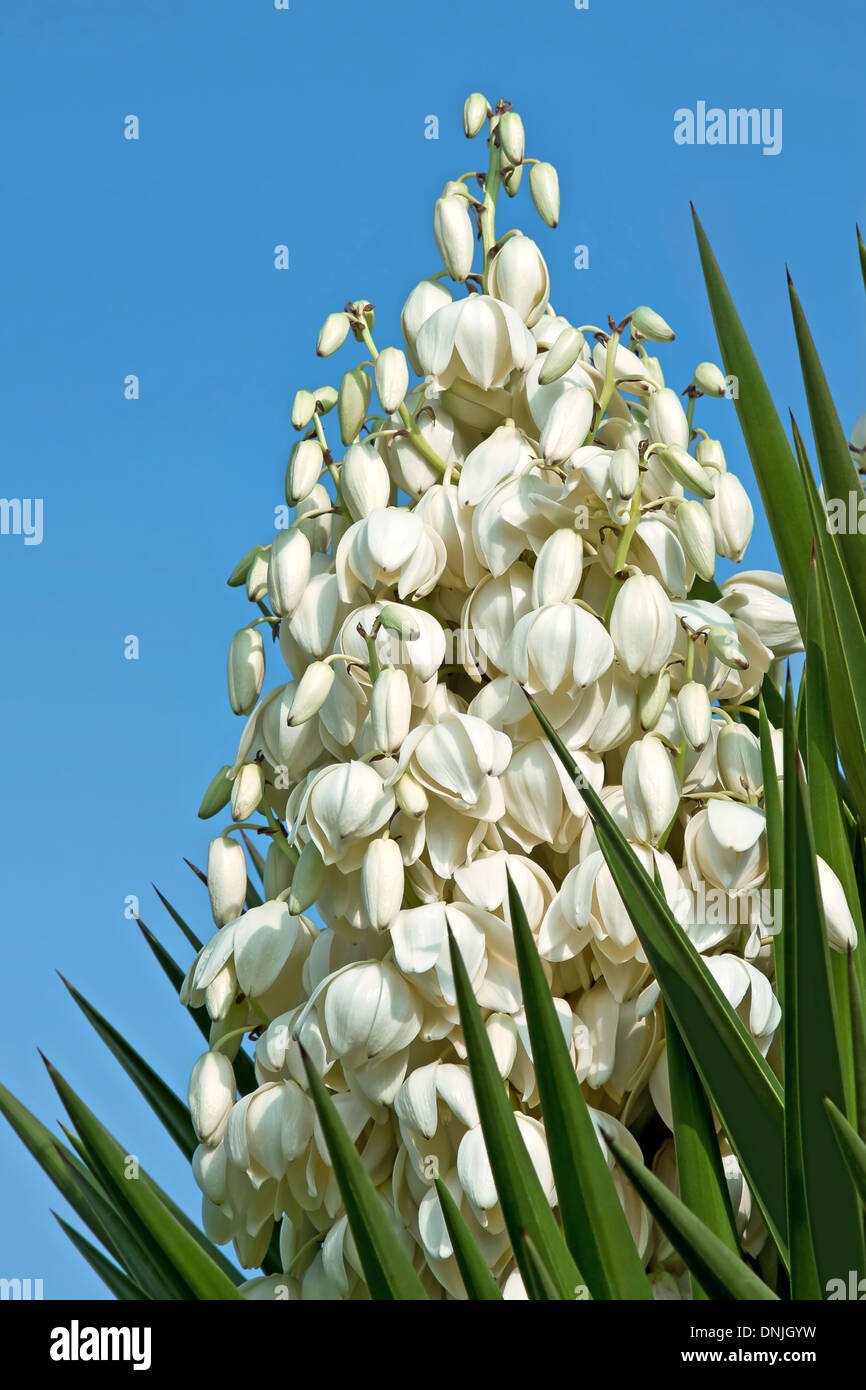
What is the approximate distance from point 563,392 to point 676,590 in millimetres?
156

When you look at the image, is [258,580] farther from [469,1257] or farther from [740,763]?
[469,1257]

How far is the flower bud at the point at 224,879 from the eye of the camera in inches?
37.7

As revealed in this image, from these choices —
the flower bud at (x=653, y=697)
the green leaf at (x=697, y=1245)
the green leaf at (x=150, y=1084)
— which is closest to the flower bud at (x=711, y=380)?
the flower bud at (x=653, y=697)

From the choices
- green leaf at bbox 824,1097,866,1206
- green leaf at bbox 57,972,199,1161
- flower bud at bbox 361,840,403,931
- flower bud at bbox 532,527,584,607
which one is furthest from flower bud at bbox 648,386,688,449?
green leaf at bbox 57,972,199,1161

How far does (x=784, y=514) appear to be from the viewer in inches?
40.4

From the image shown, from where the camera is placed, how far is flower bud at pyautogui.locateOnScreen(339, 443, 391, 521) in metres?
0.92

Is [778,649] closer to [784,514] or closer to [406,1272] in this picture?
Result: [784,514]

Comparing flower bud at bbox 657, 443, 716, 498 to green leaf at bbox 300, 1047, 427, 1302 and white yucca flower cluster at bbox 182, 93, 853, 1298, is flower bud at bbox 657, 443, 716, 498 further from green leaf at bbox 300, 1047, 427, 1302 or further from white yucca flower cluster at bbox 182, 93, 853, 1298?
green leaf at bbox 300, 1047, 427, 1302

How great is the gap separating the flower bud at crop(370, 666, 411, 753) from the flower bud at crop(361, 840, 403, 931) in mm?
62

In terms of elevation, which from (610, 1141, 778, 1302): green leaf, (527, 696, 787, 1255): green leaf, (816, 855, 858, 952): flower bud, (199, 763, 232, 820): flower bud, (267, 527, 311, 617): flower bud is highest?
(267, 527, 311, 617): flower bud

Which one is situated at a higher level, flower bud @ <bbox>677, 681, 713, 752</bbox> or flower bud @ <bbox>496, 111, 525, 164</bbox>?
flower bud @ <bbox>496, 111, 525, 164</bbox>

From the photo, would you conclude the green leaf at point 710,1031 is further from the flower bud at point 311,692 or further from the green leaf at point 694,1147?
the flower bud at point 311,692

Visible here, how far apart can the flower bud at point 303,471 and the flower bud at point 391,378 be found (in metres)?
0.06

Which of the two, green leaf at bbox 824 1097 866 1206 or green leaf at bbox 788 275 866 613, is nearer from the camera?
green leaf at bbox 824 1097 866 1206
